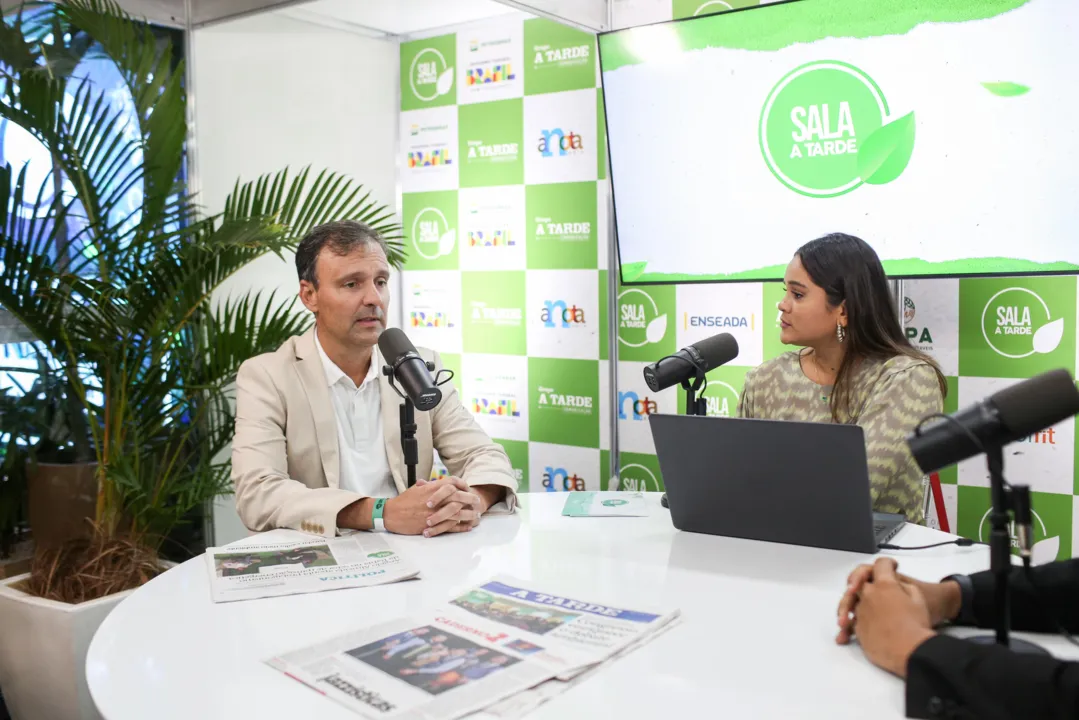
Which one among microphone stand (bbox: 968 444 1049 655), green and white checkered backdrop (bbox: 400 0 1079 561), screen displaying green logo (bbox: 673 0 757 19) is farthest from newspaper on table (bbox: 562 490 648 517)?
screen displaying green logo (bbox: 673 0 757 19)

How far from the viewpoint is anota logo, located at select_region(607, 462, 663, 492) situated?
4.25 meters

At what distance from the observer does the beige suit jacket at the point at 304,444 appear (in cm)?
209

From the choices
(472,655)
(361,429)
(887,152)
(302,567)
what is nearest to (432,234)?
(887,152)

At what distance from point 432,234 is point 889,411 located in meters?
3.23

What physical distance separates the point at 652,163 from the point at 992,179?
1.22 meters

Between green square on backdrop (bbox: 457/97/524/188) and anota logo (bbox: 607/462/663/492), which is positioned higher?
green square on backdrop (bbox: 457/97/524/188)

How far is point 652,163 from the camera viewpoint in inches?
143

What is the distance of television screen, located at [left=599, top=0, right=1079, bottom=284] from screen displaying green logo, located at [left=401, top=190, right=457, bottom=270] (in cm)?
140

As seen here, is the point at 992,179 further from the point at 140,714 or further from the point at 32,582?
the point at 32,582

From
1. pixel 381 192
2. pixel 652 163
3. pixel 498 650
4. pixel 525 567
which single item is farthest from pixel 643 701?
pixel 381 192

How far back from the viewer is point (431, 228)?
5039 mm

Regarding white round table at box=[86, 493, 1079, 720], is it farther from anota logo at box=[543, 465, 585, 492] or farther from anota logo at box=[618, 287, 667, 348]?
anota logo at box=[543, 465, 585, 492]

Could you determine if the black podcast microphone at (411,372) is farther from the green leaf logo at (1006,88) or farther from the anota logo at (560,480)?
the anota logo at (560,480)

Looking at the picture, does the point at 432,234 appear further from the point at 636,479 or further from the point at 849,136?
the point at 849,136
